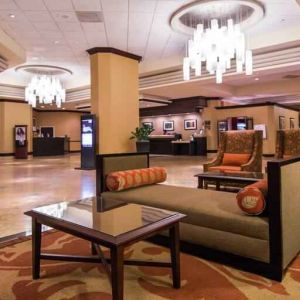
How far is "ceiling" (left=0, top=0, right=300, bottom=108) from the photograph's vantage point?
5812mm

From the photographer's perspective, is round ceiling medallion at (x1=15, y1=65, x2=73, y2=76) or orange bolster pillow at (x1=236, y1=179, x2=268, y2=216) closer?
orange bolster pillow at (x1=236, y1=179, x2=268, y2=216)

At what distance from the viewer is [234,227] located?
2.10 meters

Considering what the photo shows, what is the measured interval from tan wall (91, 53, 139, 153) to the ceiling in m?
0.49

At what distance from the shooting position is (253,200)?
207 cm

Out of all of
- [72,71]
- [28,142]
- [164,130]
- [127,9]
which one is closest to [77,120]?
[28,142]

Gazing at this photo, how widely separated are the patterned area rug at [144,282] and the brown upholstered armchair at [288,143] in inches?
149

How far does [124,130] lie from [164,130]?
951cm

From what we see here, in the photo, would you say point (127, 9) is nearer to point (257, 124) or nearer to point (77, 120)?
point (257, 124)

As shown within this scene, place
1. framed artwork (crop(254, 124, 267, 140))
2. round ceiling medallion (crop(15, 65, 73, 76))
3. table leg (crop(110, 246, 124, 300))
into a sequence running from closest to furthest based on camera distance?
1. table leg (crop(110, 246, 124, 300))
2. round ceiling medallion (crop(15, 65, 73, 76))
3. framed artwork (crop(254, 124, 267, 140))

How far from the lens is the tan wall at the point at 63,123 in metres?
19.8

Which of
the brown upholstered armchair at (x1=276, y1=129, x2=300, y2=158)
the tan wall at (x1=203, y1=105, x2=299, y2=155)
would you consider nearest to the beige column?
the brown upholstered armchair at (x1=276, y1=129, x2=300, y2=158)

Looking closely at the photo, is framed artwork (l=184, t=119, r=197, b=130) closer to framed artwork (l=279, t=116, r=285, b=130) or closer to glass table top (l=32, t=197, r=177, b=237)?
framed artwork (l=279, t=116, r=285, b=130)

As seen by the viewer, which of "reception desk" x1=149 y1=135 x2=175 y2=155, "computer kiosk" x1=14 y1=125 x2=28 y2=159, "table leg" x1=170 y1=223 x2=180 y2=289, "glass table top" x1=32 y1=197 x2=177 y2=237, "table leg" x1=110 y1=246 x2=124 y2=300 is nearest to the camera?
"table leg" x1=110 y1=246 x2=124 y2=300

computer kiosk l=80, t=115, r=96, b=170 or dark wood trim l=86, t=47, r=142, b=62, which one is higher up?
dark wood trim l=86, t=47, r=142, b=62
